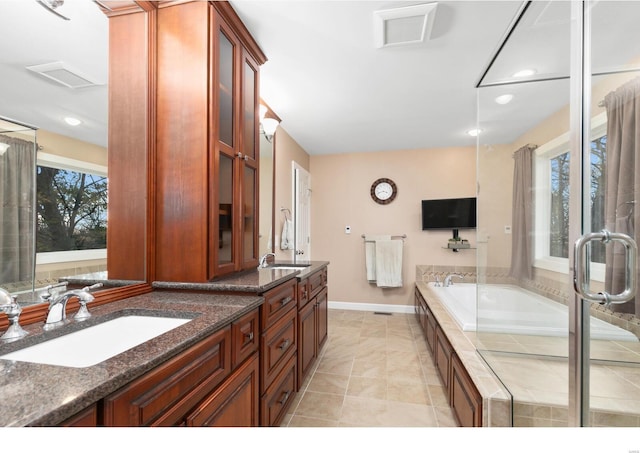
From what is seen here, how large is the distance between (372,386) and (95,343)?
1.84m

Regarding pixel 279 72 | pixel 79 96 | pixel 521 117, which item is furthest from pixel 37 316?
pixel 521 117

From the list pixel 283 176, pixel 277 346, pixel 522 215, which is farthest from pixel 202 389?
pixel 283 176

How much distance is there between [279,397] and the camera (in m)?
1.61

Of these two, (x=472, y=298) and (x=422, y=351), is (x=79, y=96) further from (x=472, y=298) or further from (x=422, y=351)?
Result: (x=472, y=298)

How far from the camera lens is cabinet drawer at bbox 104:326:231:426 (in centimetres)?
65

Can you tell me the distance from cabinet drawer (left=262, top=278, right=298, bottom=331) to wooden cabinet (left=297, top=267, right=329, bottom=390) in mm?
161

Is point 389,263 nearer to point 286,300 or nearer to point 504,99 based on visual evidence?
point 504,99

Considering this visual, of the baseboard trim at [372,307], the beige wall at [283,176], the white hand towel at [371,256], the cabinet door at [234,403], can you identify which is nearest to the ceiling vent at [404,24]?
the beige wall at [283,176]

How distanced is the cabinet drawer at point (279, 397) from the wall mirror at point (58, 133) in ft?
2.99

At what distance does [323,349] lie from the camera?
279 centimetres

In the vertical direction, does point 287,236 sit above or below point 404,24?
below

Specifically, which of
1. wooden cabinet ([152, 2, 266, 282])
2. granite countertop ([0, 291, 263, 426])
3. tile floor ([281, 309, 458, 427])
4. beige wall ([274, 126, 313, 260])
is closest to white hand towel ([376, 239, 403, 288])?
tile floor ([281, 309, 458, 427])

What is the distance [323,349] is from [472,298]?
5.95ft

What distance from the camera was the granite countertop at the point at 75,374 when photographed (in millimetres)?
502
